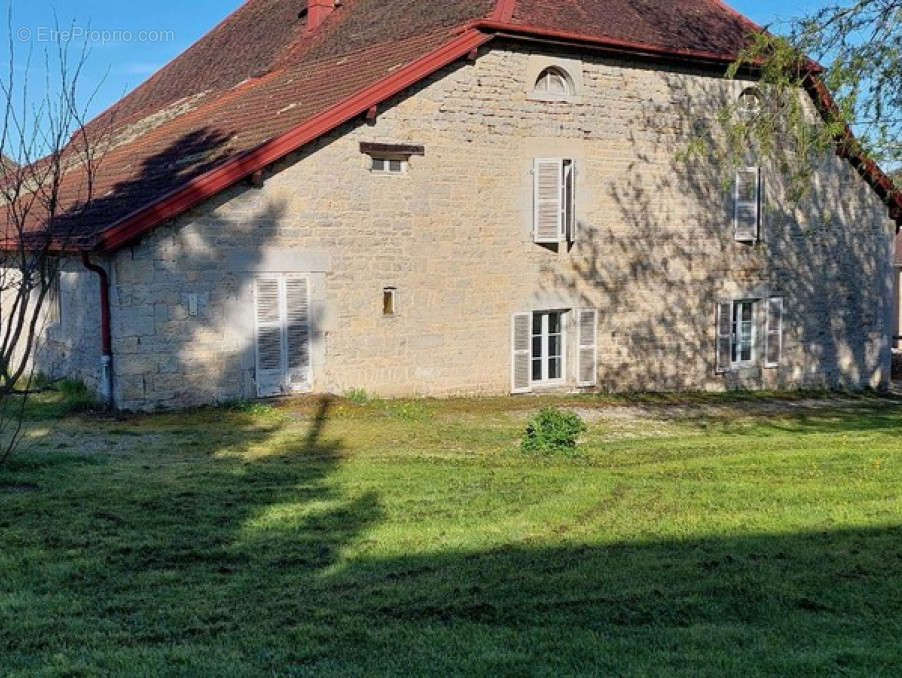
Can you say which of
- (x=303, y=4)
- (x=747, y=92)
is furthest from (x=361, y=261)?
(x=303, y=4)

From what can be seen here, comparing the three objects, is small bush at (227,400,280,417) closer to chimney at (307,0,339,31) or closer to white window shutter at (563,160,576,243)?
white window shutter at (563,160,576,243)

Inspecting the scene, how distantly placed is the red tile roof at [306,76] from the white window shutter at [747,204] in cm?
230

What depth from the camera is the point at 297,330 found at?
48.7 feet

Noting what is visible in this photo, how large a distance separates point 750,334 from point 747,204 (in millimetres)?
2517

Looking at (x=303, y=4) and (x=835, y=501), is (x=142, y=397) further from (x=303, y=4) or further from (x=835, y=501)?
(x=303, y=4)

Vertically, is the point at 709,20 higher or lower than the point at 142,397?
higher

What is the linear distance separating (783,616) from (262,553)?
135 inches

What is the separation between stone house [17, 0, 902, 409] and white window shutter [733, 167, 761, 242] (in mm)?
38

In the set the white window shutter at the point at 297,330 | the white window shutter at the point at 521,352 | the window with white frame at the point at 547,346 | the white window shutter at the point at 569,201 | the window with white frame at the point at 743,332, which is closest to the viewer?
the white window shutter at the point at 297,330

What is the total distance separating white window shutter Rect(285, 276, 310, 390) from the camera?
14.8 m

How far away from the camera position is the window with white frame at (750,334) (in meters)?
19.4

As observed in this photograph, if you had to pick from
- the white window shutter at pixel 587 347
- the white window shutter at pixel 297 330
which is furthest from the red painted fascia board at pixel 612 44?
the white window shutter at pixel 297 330

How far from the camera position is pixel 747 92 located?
747 inches

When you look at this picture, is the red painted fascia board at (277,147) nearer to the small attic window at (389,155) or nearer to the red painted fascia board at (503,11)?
the red painted fascia board at (503,11)
